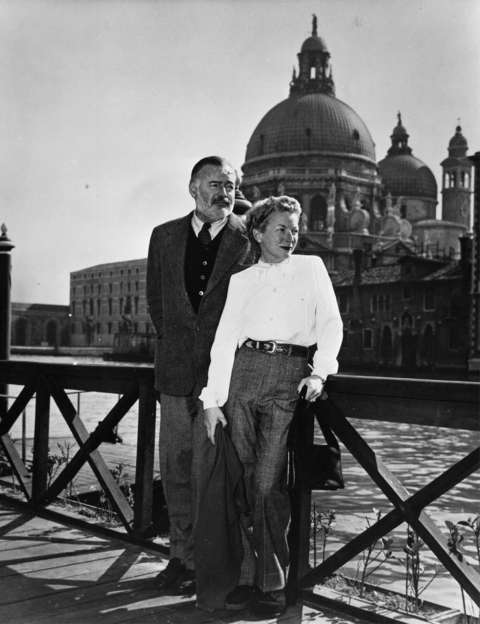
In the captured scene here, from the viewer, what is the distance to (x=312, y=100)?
2948 inches

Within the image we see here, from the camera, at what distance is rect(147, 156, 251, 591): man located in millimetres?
3604

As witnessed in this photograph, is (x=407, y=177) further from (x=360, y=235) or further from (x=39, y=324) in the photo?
(x=39, y=324)

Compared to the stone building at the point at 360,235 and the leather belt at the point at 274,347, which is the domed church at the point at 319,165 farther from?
the leather belt at the point at 274,347

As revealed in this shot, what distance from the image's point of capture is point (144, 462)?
4359 mm

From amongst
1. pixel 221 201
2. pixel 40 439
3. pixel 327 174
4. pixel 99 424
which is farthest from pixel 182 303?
pixel 327 174

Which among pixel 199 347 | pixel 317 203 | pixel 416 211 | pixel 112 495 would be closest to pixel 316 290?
pixel 199 347

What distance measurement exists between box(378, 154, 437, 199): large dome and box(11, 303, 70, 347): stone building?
140ft

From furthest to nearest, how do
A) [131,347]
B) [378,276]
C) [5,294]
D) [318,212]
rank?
[318,212] < [131,347] < [378,276] < [5,294]

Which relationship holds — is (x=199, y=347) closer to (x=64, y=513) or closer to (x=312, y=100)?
(x=64, y=513)

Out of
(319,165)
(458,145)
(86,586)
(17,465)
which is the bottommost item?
(86,586)

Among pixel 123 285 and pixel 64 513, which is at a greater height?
pixel 123 285

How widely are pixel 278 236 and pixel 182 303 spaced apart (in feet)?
1.99

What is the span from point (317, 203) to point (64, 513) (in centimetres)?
6939

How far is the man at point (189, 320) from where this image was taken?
3604 mm
